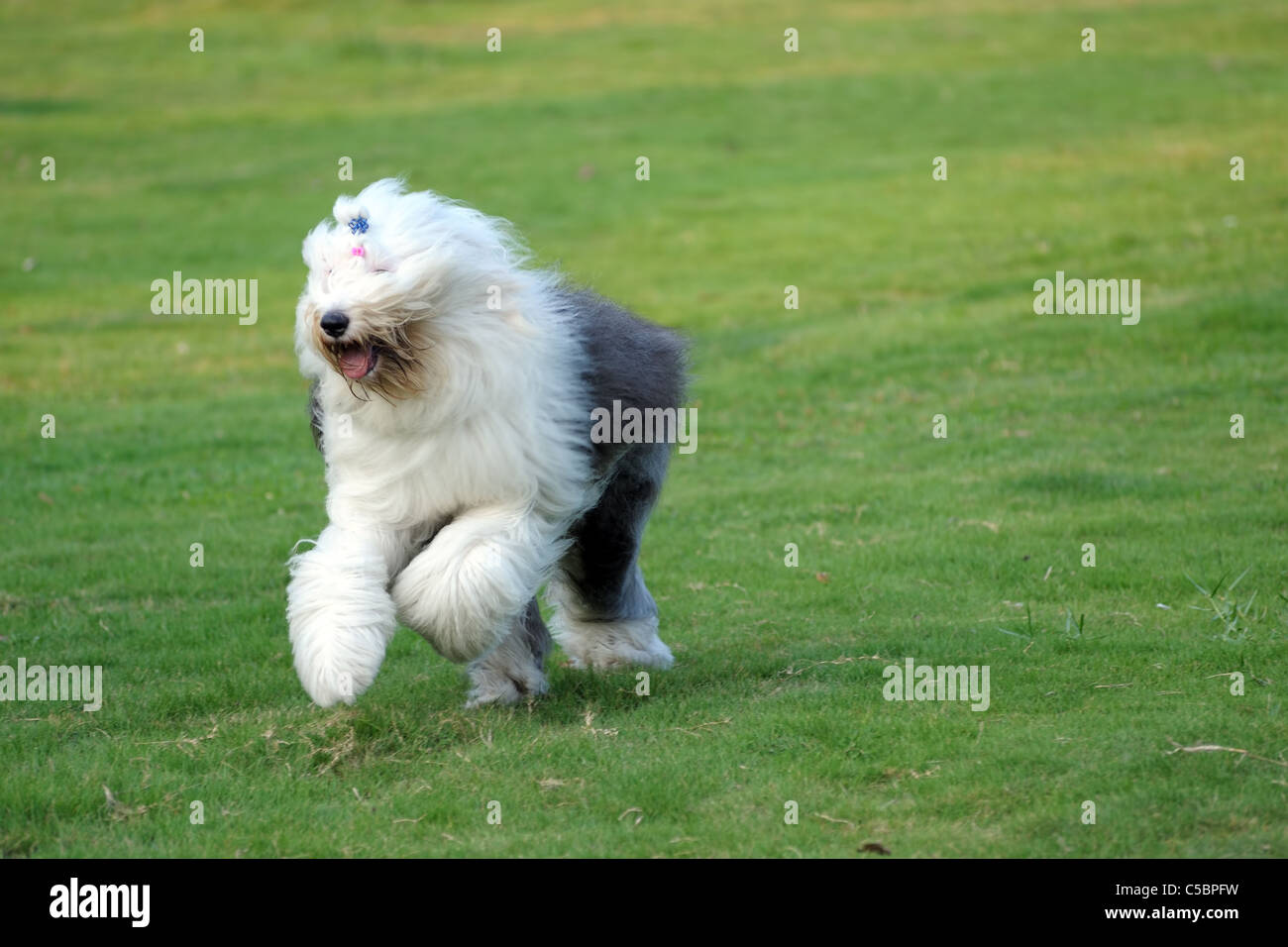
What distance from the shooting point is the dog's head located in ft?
20.5

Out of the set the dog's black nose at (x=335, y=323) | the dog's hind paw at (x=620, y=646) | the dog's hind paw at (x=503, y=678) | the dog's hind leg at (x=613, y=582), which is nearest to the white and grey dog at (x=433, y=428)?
the dog's black nose at (x=335, y=323)

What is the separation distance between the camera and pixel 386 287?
6234mm

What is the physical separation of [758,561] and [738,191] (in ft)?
44.6

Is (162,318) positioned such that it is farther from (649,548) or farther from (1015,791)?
(1015,791)

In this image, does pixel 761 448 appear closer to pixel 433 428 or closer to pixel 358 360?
pixel 433 428

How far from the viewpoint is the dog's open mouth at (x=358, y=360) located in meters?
6.28

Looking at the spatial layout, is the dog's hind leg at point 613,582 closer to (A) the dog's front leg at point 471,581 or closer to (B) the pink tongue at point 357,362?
(A) the dog's front leg at point 471,581

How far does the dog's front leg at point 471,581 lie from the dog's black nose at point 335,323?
0.94 meters

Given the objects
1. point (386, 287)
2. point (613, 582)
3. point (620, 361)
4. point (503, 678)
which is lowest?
point (503, 678)

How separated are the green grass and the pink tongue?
1.55 m

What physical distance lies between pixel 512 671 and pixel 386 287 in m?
2.01

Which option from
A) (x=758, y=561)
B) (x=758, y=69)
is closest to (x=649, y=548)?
(x=758, y=561)

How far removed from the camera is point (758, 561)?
31.9 ft

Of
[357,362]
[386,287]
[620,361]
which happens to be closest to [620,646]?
[620,361]
